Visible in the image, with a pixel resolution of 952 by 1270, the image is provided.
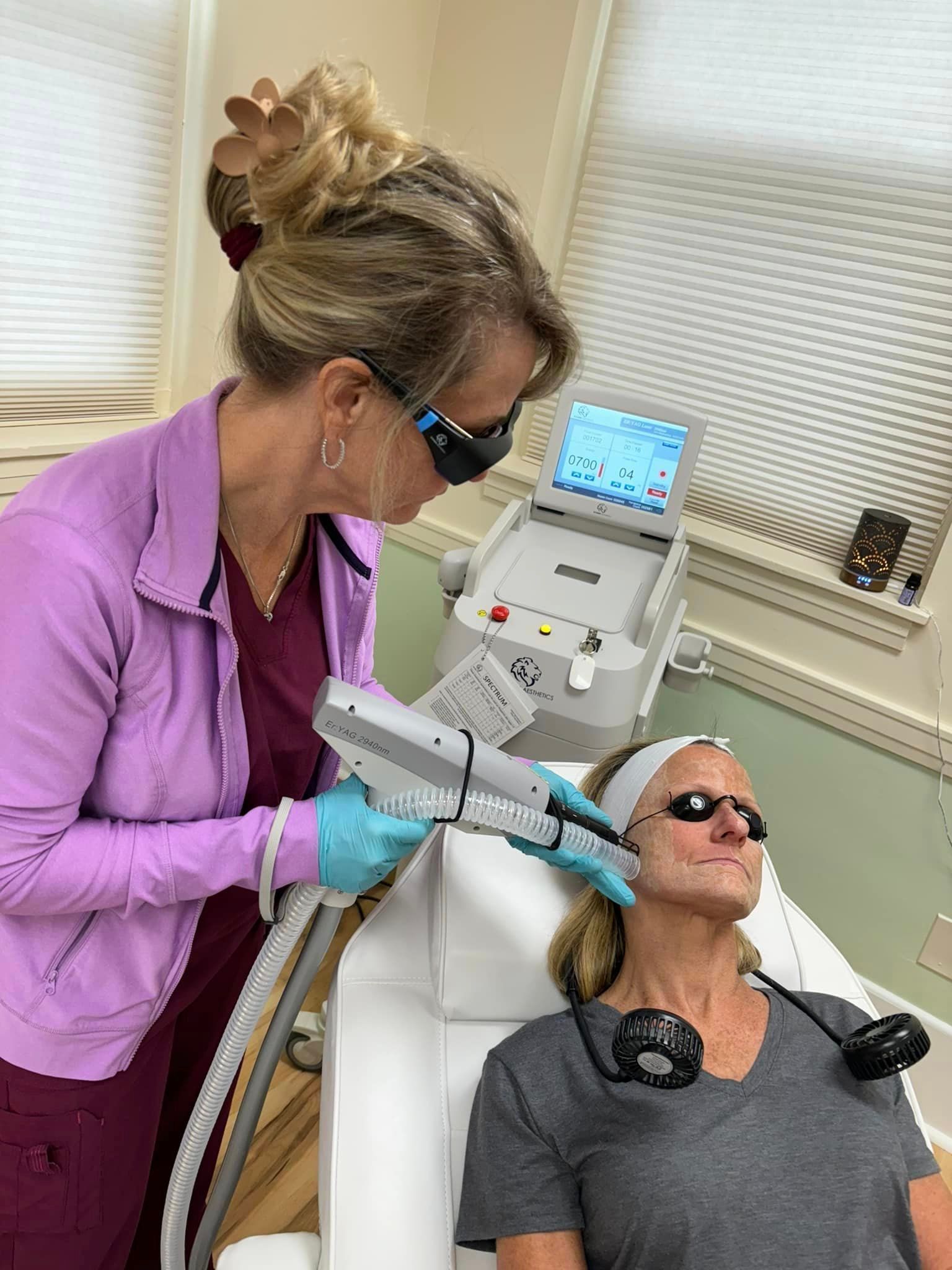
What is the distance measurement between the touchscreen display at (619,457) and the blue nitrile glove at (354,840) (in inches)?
46.2

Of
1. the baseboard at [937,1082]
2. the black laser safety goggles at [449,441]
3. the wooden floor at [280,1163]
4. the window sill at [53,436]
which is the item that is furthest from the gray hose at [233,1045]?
the baseboard at [937,1082]

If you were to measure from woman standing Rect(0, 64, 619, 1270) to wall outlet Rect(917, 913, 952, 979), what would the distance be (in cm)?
164

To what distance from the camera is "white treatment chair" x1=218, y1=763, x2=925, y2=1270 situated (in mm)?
1081

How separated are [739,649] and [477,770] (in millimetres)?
1431

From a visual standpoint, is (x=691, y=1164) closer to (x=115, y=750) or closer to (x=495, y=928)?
(x=495, y=928)

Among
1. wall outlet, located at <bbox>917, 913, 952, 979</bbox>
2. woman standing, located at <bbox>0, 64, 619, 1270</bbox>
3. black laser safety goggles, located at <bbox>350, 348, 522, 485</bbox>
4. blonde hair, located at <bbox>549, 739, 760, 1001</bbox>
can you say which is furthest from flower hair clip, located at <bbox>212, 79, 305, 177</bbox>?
wall outlet, located at <bbox>917, 913, 952, 979</bbox>

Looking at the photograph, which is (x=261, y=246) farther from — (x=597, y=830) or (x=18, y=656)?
(x=597, y=830)

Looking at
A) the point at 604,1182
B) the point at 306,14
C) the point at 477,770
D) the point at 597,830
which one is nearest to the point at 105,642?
the point at 477,770

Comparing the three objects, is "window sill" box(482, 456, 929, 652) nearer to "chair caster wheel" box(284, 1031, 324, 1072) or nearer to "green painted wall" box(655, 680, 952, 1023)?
"green painted wall" box(655, 680, 952, 1023)

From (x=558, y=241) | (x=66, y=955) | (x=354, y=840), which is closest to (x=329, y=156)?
(x=354, y=840)

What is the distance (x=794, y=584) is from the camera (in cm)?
217

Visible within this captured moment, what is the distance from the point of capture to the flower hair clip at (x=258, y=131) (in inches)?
32.0

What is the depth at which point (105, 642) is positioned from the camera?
0.83m

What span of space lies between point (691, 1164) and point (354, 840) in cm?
58
